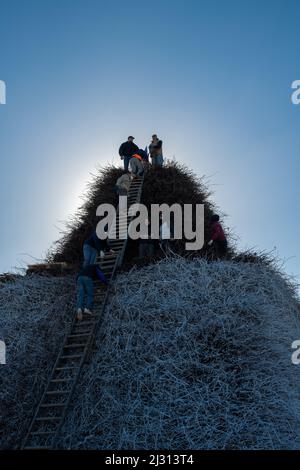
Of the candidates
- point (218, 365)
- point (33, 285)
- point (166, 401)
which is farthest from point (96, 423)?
point (33, 285)

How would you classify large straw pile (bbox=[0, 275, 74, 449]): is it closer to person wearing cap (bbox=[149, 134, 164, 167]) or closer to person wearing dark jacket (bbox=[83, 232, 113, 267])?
person wearing dark jacket (bbox=[83, 232, 113, 267])

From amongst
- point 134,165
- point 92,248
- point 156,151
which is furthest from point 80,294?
point 156,151

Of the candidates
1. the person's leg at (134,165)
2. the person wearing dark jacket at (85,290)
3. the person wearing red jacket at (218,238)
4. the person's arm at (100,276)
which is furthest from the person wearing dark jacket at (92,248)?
the person's leg at (134,165)

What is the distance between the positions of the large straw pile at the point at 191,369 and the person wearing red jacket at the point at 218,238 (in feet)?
5.06

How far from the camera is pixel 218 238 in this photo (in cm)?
1118

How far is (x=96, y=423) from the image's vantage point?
723 centimetres

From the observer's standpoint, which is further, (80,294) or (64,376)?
(80,294)

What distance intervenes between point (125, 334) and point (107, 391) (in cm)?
115

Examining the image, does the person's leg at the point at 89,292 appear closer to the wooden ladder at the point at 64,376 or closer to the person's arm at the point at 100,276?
the wooden ladder at the point at 64,376

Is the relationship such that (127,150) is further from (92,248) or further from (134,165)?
(92,248)

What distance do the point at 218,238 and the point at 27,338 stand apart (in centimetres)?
508

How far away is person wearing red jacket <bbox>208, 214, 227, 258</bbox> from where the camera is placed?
11.1 metres

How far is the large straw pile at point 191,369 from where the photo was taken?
22.8 ft

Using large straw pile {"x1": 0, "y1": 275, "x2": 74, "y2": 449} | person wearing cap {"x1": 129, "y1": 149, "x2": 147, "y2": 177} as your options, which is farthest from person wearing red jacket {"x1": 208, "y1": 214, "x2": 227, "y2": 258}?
person wearing cap {"x1": 129, "y1": 149, "x2": 147, "y2": 177}
